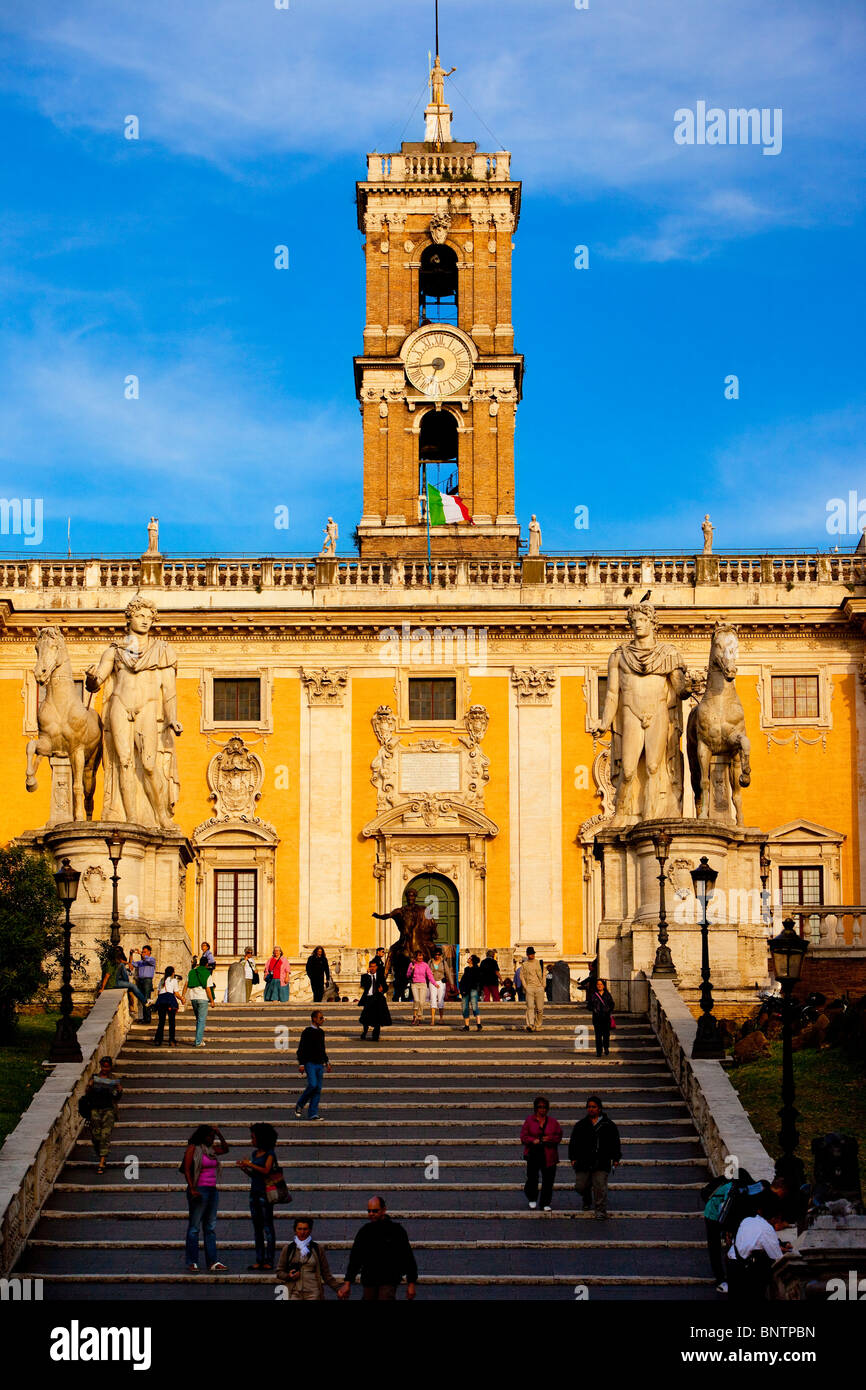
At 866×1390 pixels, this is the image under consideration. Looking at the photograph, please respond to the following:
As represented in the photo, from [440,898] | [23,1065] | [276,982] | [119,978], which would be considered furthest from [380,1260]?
[440,898]

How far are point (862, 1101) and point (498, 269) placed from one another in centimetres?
4241

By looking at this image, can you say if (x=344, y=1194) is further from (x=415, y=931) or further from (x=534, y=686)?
(x=534, y=686)

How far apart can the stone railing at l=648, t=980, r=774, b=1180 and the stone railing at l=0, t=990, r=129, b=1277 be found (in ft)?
23.7

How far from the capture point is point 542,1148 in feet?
75.9

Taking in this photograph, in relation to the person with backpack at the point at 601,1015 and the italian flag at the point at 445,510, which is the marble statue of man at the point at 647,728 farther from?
the italian flag at the point at 445,510

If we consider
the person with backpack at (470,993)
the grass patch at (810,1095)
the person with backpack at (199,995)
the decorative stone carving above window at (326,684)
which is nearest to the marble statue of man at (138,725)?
the person with backpack at (199,995)

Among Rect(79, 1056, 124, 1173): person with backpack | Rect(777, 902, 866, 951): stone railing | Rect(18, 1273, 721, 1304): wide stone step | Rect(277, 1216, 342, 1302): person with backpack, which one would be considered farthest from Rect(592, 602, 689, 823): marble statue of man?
Rect(277, 1216, 342, 1302): person with backpack

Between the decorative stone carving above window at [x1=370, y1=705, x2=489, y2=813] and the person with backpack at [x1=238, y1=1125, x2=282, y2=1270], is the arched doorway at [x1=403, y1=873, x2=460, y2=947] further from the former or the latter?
the person with backpack at [x1=238, y1=1125, x2=282, y2=1270]

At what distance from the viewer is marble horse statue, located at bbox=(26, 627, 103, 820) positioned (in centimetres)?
3600

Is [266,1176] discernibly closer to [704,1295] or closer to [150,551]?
[704,1295]

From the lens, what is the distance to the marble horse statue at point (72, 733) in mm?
36000

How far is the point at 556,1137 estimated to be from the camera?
23.2 meters

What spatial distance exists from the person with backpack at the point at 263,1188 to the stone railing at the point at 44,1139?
237 cm
